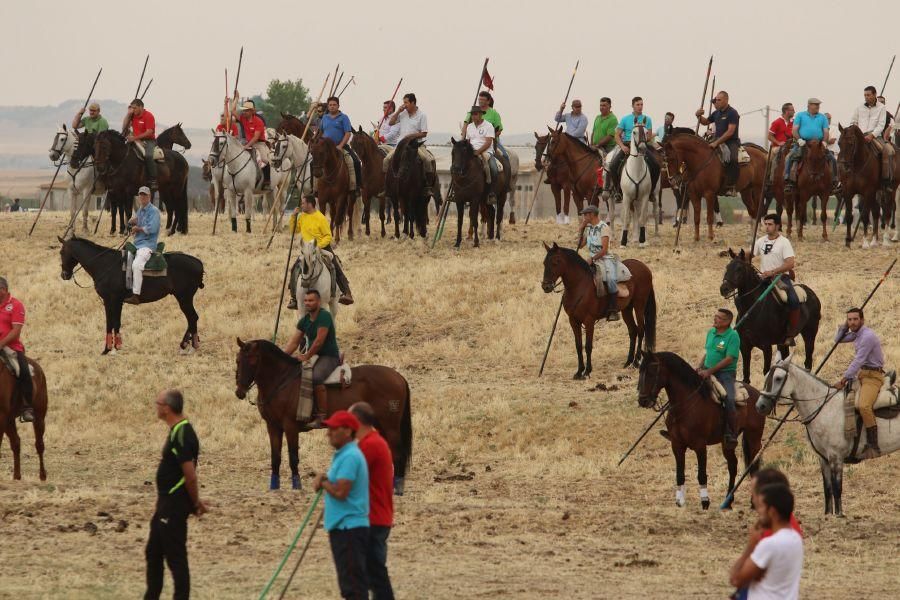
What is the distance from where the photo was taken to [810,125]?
33.8m

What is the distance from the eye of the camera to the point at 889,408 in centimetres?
1772

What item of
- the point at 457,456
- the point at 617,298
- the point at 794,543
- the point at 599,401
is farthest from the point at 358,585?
the point at 617,298

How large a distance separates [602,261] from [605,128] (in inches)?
513

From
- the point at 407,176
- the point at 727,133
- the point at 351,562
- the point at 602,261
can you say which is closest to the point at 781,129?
the point at 727,133

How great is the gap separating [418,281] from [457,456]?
36.8ft

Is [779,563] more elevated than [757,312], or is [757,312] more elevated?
[757,312]

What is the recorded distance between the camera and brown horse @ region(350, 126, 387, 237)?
120 feet

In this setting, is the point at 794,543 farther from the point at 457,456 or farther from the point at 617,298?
the point at 617,298

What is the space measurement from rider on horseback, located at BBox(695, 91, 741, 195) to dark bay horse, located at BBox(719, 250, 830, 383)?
10.9 metres

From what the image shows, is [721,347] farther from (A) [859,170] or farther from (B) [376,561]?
(A) [859,170]

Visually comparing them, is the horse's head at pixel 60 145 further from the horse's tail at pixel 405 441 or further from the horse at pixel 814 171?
the horse's tail at pixel 405 441

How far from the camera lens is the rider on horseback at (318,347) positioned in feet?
60.4

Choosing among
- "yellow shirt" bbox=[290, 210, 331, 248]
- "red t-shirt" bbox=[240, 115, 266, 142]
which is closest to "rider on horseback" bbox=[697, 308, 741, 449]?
"yellow shirt" bbox=[290, 210, 331, 248]

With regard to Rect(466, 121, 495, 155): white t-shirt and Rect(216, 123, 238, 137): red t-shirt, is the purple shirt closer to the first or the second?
Rect(466, 121, 495, 155): white t-shirt
